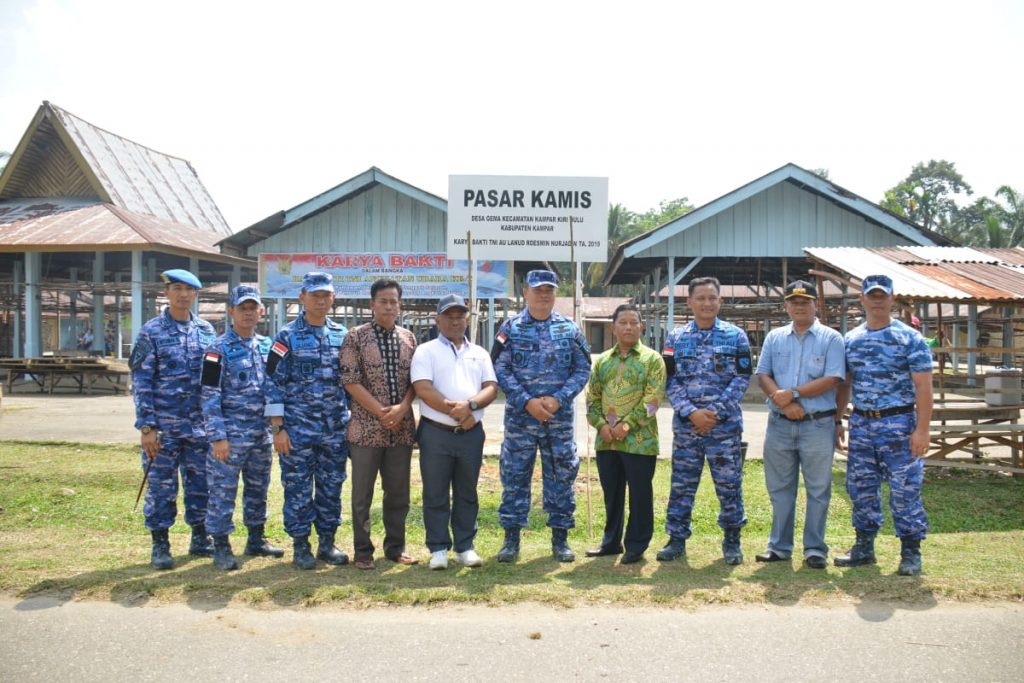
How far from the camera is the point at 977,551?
464cm

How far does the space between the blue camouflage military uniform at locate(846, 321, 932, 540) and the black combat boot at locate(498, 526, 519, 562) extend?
81.0 inches

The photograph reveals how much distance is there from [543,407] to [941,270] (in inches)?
219

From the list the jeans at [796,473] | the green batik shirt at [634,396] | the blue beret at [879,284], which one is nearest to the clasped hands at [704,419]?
the green batik shirt at [634,396]

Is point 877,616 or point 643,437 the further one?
point 643,437

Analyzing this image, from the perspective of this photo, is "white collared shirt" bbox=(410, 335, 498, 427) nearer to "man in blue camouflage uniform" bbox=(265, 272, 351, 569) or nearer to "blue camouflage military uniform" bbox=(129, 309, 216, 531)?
"man in blue camouflage uniform" bbox=(265, 272, 351, 569)

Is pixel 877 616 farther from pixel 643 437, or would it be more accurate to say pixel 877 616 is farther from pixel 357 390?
pixel 357 390

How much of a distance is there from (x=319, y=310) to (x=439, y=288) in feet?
36.8

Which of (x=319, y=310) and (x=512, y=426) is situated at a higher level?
(x=319, y=310)

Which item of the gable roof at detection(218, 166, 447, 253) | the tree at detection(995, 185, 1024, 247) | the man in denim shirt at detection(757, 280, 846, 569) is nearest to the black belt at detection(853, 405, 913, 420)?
the man in denim shirt at detection(757, 280, 846, 569)

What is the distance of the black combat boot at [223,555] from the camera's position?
4293 mm

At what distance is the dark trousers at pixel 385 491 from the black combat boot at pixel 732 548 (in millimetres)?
1955

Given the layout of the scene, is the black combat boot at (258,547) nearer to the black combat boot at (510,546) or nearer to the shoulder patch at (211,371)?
the shoulder patch at (211,371)

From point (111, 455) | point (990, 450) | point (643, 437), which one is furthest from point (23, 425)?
point (990, 450)

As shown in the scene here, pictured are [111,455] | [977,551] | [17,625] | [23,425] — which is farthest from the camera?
[23,425]
